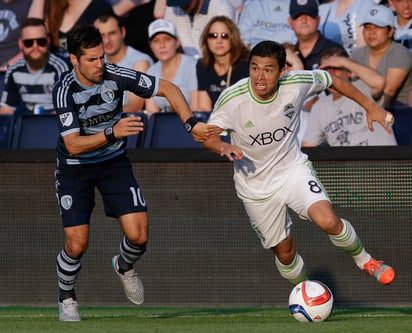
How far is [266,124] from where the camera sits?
29.1ft

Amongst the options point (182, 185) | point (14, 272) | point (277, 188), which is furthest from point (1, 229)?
point (277, 188)

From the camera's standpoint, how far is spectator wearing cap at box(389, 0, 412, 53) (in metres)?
11.9

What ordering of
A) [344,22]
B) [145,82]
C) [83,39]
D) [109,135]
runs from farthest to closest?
[344,22], [145,82], [83,39], [109,135]

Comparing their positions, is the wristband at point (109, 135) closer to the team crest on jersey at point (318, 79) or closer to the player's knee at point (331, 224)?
the player's knee at point (331, 224)

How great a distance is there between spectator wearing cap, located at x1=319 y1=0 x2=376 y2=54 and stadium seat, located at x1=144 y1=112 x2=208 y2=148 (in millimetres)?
2396

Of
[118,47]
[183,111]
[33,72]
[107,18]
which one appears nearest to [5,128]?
[33,72]

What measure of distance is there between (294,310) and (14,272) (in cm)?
405

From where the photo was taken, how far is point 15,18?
13.7 m

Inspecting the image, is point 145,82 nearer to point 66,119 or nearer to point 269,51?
point 66,119

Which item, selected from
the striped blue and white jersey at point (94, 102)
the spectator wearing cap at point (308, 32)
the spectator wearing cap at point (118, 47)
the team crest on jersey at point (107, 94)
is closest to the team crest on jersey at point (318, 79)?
the striped blue and white jersey at point (94, 102)

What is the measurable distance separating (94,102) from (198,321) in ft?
7.07

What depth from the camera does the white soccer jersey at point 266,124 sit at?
29.2 feet

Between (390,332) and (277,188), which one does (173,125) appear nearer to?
(277,188)

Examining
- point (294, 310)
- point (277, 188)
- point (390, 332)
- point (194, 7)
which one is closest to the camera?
point (390, 332)
